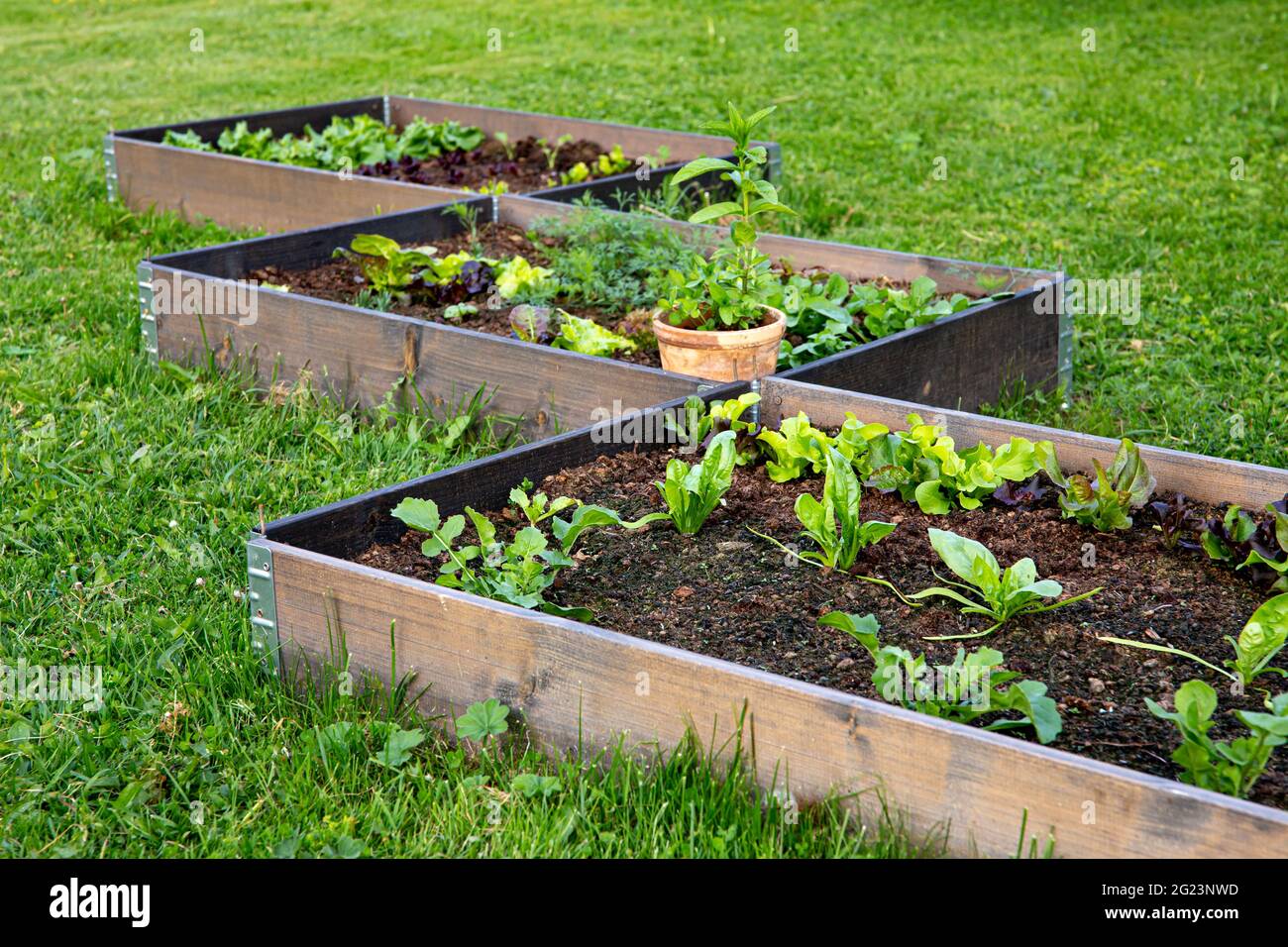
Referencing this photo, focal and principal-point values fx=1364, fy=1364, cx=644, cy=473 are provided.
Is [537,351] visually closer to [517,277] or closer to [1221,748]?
[517,277]

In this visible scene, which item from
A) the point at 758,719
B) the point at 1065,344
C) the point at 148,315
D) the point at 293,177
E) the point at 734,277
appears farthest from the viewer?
the point at 293,177

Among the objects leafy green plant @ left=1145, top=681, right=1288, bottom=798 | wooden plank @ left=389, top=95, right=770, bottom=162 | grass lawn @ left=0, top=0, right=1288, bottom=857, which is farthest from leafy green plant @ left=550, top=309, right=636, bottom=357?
wooden plank @ left=389, top=95, right=770, bottom=162

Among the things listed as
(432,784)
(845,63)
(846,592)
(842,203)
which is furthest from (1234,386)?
(845,63)

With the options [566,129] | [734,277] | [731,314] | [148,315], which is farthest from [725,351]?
[566,129]

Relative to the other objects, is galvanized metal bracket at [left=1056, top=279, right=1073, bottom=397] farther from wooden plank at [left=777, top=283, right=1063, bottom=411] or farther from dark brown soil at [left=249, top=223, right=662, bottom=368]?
dark brown soil at [left=249, top=223, right=662, bottom=368]

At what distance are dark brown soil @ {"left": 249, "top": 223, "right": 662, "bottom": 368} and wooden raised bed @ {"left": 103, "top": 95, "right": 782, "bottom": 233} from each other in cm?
38

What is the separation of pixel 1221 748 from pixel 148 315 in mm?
4028

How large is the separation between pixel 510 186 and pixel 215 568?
4160 mm

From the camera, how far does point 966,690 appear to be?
97.5 inches

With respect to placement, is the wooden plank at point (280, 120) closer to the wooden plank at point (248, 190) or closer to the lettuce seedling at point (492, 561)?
the wooden plank at point (248, 190)

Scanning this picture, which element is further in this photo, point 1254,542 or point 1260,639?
point 1254,542

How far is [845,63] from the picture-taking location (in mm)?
11391

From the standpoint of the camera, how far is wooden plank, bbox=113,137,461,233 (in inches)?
251

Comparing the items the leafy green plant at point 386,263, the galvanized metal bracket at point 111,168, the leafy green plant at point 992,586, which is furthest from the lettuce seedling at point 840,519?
the galvanized metal bracket at point 111,168
